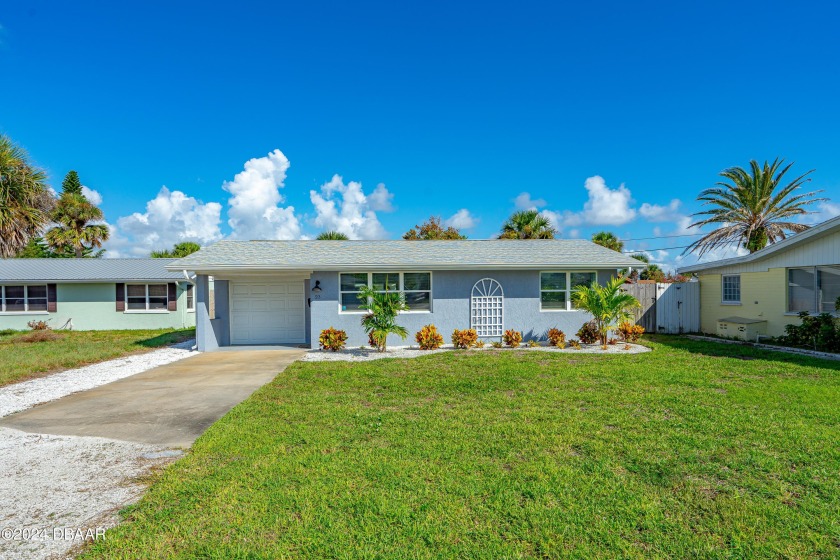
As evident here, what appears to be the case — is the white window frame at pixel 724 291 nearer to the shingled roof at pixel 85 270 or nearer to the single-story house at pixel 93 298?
the shingled roof at pixel 85 270

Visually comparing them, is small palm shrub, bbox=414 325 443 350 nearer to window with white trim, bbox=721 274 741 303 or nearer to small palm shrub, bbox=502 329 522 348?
small palm shrub, bbox=502 329 522 348

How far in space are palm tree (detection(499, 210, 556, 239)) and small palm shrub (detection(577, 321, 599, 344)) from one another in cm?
1251

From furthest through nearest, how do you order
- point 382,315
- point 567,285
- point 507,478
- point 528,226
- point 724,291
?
point 528,226
point 724,291
point 567,285
point 382,315
point 507,478

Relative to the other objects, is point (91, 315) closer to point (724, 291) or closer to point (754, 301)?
point (724, 291)

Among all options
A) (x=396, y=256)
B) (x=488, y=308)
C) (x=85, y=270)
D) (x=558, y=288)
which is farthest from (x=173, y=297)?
(x=558, y=288)

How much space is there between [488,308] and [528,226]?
13.1m

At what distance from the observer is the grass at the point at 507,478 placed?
2873 mm

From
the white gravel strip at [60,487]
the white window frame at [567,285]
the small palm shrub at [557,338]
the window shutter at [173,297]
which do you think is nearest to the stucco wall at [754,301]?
the white window frame at [567,285]

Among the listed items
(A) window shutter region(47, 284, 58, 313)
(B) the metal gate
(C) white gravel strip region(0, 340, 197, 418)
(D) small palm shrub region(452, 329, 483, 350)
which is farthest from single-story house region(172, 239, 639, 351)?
(A) window shutter region(47, 284, 58, 313)

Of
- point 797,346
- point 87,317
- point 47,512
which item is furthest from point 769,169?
point 87,317

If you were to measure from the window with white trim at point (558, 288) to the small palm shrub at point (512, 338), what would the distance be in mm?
1393

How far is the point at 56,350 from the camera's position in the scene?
12086 millimetres

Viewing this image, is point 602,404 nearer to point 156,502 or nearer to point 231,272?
point 156,502

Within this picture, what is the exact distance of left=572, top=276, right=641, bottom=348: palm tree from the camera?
11.6m
